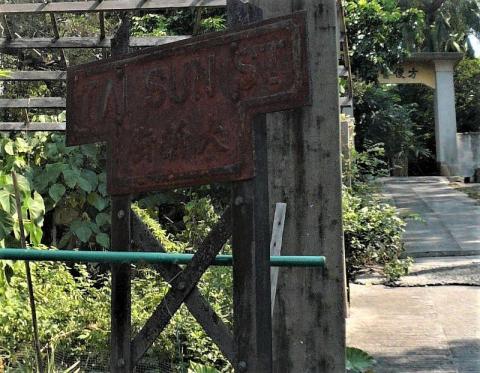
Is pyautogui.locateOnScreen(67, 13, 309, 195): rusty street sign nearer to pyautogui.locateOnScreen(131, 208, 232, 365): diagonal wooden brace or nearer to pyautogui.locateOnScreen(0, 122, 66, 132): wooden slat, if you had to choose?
pyautogui.locateOnScreen(131, 208, 232, 365): diagonal wooden brace

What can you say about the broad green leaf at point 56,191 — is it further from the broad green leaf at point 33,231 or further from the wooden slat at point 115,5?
the wooden slat at point 115,5

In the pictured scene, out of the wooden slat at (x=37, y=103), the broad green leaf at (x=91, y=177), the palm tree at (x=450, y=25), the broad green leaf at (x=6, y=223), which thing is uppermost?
the palm tree at (x=450, y=25)

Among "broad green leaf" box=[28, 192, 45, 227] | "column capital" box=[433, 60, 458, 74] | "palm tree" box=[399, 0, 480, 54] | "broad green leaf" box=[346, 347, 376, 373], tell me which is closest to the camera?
"broad green leaf" box=[346, 347, 376, 373]

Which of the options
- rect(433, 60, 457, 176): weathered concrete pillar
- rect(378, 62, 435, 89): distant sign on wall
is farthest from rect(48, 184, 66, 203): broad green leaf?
rect(433, 60, 457, 176): weathered concrete pillar

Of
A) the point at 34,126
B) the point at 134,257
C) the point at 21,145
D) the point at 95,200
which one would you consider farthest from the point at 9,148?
the point at 134,257

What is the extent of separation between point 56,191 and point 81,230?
514mm

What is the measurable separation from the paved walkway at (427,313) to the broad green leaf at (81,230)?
2938 mm

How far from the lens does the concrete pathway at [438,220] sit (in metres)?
9.22

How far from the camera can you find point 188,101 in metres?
2.25

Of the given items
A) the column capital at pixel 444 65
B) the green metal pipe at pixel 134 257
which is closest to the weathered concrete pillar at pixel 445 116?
Result: the column capital at pixel 444 65

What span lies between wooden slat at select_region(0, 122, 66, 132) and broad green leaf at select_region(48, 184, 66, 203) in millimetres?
841

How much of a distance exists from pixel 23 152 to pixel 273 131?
4843 mm

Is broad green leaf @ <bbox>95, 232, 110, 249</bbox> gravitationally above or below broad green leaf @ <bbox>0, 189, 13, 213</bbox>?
below

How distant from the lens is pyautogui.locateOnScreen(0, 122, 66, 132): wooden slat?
21.7 feet
